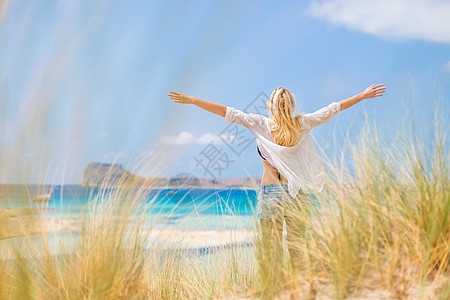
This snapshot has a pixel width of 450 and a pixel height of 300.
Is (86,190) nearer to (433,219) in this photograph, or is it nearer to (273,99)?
(273,99)

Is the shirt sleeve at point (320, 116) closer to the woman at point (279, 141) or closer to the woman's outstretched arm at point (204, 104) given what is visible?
the woman at point (279, 141)

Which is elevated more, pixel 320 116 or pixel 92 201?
pixel 320 116

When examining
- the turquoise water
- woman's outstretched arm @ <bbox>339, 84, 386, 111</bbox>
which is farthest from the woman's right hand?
the turquoise water

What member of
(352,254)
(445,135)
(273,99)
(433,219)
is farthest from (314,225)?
(273,99)

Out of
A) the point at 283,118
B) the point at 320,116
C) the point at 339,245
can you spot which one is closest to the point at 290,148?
the point at 283,118

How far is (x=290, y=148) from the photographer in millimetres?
3098

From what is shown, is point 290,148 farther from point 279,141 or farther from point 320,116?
point 320,116

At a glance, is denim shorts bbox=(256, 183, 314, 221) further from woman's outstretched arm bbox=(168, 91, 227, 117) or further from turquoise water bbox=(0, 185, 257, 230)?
woman's outstretched arm bbox=(168, 91, 227, 117)

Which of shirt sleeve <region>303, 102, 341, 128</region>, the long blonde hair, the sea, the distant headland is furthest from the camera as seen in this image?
shirt sleeve <region>303, 102, 341, 128</region>

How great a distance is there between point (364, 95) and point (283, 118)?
2.89ft

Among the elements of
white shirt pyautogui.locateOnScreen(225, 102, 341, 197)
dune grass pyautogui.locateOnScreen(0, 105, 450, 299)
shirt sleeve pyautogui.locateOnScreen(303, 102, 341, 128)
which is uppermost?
shirt sleeve pyautogui.locateOnScreen(303, 102, 341, 128)

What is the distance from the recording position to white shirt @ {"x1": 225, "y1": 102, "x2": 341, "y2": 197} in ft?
9.67

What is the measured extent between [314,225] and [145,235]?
1014 mm

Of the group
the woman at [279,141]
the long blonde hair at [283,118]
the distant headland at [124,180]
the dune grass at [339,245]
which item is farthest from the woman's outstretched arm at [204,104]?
the dune grass at [339,245]
